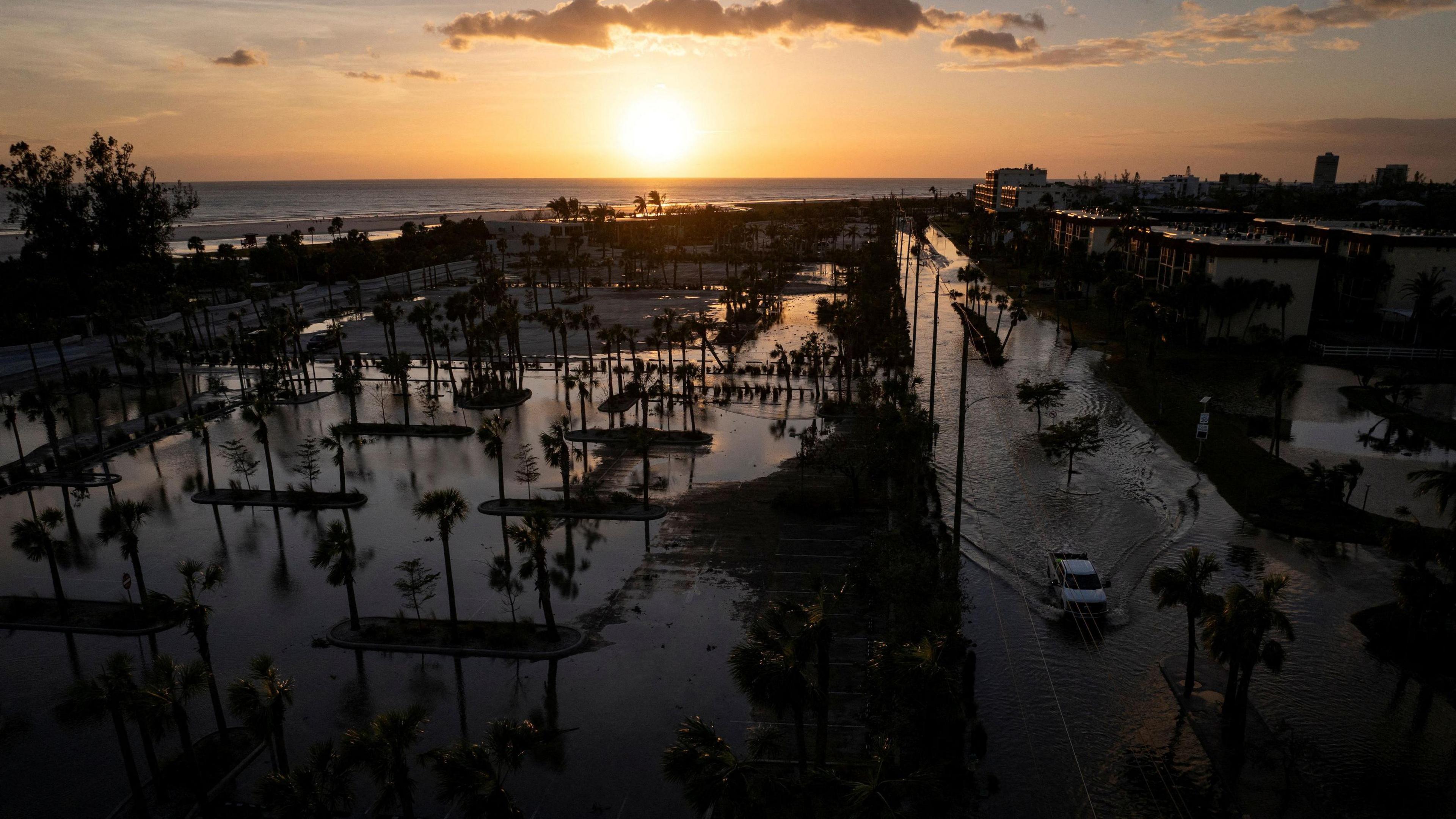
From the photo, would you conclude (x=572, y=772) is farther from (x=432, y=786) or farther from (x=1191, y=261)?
(x=1191, y=261)

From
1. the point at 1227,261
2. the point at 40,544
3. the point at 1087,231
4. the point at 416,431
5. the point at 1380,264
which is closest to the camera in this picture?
the point at 40,544

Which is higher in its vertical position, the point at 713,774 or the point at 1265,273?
the point at 1265,273

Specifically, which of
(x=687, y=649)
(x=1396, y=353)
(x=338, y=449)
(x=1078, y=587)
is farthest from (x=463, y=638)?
(x=1396, y=353)

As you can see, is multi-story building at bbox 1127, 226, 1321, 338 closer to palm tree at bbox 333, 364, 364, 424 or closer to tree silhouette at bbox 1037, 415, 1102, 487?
tree silhouette at bbox 1037, 415, 1102, 487

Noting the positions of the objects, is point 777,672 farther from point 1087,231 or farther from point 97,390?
point 1087,231

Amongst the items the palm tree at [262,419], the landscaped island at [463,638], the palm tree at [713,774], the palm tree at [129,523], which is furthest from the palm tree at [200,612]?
the palm tree at [262,419]

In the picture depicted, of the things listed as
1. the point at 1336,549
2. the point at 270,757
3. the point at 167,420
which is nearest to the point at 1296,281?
the point at 1336,549

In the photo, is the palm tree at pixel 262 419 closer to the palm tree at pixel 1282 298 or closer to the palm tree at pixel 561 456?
the palm tree at pixel 561 456
